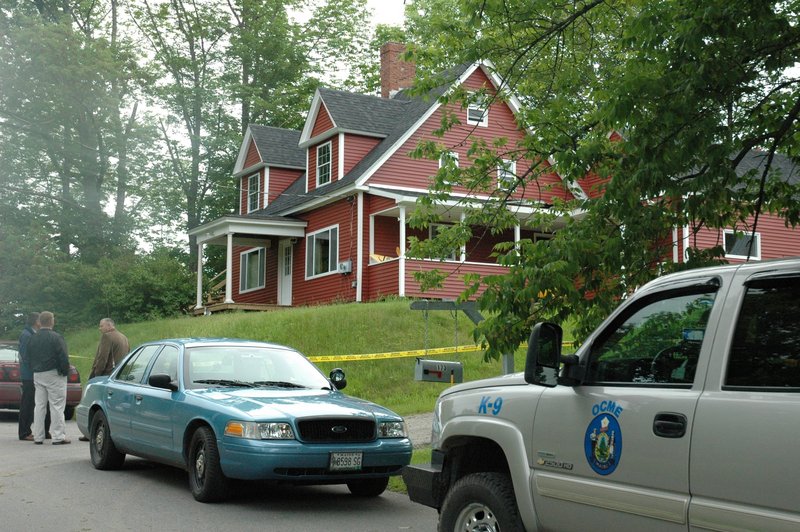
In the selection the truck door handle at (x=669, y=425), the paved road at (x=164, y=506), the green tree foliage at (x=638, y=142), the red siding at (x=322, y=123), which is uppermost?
the red siding at (x=322, y=123)

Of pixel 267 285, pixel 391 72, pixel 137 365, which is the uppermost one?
pixel 391 72

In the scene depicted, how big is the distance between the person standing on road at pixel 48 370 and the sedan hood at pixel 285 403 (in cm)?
526

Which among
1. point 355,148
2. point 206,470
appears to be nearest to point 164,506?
point 206,470

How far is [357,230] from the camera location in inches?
1230

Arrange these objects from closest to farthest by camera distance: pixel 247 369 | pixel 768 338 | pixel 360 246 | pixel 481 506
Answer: pixel 768 338
pixel 481 506
pixel 247 369
pixel 360 246

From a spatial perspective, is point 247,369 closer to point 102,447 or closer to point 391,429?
point 391,429

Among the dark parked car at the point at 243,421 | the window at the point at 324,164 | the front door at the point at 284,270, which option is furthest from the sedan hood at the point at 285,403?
the front door at the point at 284,270

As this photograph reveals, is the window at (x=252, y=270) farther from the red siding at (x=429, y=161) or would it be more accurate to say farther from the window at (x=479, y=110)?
the window at (x=479, y=110)

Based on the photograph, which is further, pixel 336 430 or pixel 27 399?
pixel 27 399

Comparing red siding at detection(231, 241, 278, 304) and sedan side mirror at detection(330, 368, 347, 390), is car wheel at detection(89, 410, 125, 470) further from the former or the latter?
red siding at detection(231, 241, 278, 304)

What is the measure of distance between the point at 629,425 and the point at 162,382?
6.27 metres

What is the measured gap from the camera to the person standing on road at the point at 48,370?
15.0 meters

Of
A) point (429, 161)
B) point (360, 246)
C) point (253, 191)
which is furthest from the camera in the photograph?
point (253, 191)

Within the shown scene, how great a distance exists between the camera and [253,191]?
4016cm
